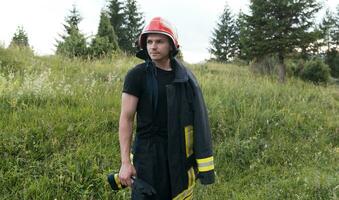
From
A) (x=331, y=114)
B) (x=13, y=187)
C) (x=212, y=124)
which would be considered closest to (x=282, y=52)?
(x=331, y=114)

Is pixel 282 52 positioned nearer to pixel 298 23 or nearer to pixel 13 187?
pixel 298 23

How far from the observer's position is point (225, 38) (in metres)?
54.4

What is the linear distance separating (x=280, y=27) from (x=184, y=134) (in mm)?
21721

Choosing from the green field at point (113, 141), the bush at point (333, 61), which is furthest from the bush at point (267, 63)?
the bush at point (333, 61)

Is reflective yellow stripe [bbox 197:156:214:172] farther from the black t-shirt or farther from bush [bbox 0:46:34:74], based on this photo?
bush [bbox 0:46:34:74]

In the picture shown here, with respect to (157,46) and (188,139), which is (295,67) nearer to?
(188,139)

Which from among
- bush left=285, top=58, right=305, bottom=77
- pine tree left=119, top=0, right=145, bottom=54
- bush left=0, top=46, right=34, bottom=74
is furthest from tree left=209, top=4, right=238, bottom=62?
bush left=0, top=46, right=34, bottom=74

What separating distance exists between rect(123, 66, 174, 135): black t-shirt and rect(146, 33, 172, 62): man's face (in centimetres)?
12

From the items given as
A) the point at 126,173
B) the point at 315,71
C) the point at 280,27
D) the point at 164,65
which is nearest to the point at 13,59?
the point at 164,65

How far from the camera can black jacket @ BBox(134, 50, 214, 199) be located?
10.1 feet

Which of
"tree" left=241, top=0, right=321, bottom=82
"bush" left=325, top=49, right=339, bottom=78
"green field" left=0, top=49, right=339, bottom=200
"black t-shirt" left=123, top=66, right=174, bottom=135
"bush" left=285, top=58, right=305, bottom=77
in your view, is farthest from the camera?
"bush" left=325, top=49, right=339, bottom=78

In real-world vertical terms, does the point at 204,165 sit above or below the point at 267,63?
below

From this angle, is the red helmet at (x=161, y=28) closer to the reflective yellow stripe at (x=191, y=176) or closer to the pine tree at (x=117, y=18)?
the reflective yellow stripe at (x=191, y=176)

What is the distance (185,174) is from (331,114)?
681 cm
